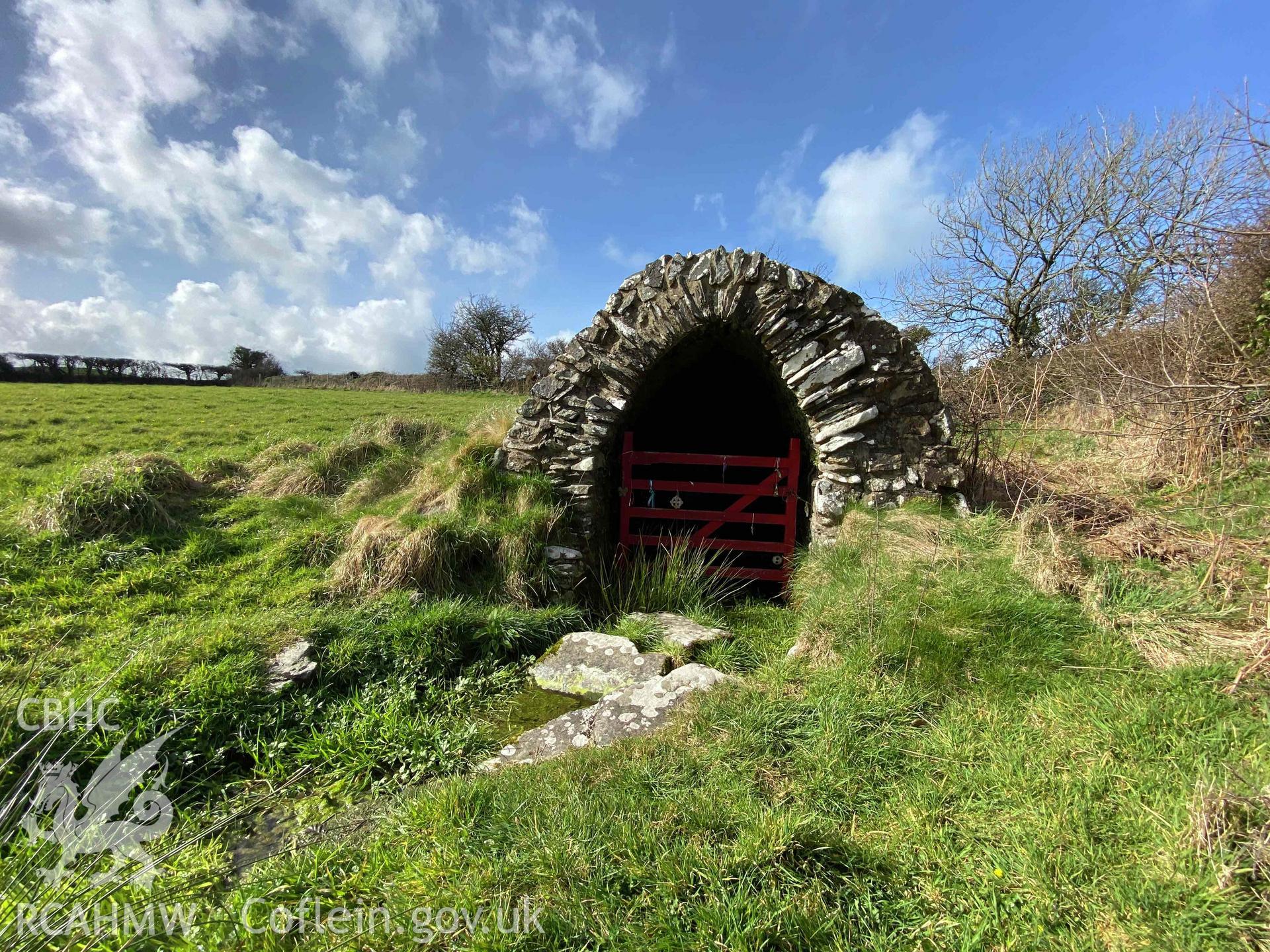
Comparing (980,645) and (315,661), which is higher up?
(980,645)

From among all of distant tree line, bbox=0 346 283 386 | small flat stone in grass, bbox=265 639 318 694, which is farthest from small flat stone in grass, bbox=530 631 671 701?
distant tree line, bbox=0 346 283 386

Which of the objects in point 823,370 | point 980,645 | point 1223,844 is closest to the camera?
point 1223,844

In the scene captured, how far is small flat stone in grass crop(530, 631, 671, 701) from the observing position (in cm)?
375

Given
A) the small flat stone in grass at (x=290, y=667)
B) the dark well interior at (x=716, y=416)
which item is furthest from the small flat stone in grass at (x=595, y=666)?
the dark well interior at (x=716, y=416)

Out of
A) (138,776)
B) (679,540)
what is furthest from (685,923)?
(679,540)

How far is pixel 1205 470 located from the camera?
4.60m

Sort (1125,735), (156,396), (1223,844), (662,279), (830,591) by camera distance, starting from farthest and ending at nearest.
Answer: (156,396) → (662,279) → (830,591) → (1125,735) → (1223,844)

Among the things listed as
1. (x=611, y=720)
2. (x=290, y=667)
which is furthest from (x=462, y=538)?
(x=611, y=720)

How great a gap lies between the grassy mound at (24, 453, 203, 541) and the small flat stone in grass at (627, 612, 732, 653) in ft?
17.5

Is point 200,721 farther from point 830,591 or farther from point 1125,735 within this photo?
point 1125,735

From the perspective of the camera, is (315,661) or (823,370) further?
(823,370)

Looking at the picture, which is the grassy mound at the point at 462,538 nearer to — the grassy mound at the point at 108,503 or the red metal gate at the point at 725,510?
the red metal gate at the point at 725,510

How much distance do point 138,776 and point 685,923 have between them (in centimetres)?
294

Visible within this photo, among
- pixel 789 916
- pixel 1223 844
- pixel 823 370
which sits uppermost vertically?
pixel 823 370
